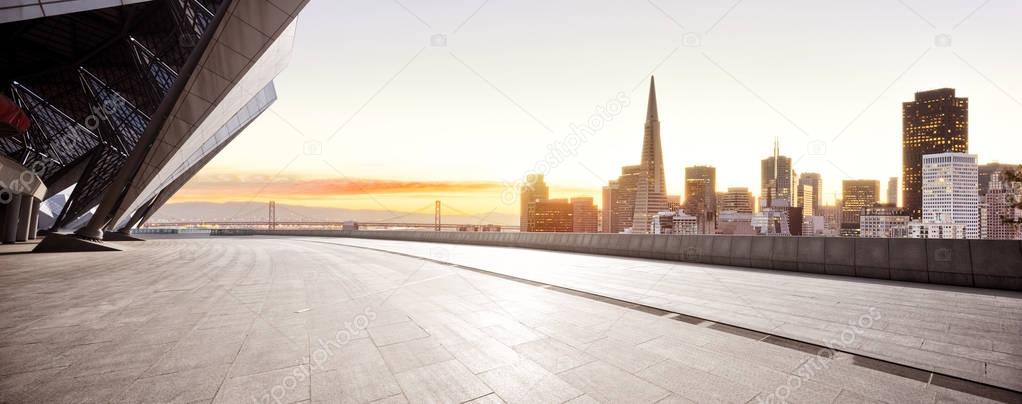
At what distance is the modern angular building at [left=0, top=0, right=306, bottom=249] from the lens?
49.2ft

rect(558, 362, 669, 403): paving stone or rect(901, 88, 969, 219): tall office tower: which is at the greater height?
rect(901, 88, 969, 219): tall office tower

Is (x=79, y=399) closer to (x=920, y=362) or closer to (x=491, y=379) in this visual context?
(x=491, y=379)

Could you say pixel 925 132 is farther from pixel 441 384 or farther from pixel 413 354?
pixel 441 384

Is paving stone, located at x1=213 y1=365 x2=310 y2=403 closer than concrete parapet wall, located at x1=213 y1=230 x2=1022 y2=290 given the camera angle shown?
Yes

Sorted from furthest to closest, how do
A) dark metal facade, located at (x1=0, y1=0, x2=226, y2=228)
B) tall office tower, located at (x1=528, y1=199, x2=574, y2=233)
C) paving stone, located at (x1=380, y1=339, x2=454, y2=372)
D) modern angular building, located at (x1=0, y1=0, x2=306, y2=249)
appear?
tall office tower, located at (x1=528, y1=199, x2=574, y2=233) → dark metal facade, located at (x1=0, y1=0, x2=226, y2=228) → modern angular building, located at (x1=0, y1=0, x2=306, y2=249) → paving stone, located at (x1=380, y1=339, x2=454, y2=372)

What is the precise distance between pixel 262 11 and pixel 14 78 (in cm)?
2918

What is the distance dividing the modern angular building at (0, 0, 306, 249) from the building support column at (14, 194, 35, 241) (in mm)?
5521

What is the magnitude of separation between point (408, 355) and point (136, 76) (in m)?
37.0

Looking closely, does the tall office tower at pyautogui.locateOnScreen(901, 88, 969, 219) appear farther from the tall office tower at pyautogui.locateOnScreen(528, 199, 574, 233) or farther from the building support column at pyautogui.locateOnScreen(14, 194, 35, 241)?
the building support column at pyautogui.locateOnScreen(14, 194, 35, 241)

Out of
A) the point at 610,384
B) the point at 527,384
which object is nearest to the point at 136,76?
the point at 527,384

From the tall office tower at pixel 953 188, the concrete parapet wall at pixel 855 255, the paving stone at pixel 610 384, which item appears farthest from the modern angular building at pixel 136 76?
the tall office tower at pixel 953 188

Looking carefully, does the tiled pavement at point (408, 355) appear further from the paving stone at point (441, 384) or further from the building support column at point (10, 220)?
the building support column at point (10, 220)

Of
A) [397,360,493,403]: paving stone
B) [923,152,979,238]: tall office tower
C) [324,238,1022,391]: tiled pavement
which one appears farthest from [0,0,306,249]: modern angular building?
[923,152,979,238]: tall office tower

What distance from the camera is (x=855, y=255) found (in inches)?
418
